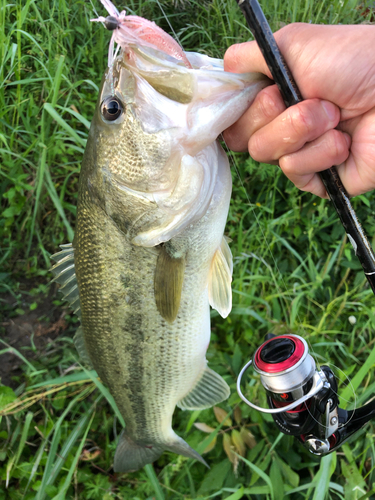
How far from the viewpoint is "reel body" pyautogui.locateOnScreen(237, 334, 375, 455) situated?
1.28 m

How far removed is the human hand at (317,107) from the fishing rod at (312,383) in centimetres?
14

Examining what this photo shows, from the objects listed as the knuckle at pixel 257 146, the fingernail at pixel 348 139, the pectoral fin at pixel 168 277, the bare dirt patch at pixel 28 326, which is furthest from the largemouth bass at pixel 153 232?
the bare dirt patch at pixel 28 326

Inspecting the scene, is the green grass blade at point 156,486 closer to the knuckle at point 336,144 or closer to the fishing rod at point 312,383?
the fishing rod at point 312,383

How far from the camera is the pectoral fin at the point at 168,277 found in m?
1.41

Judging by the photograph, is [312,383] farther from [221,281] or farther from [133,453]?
[133,453]

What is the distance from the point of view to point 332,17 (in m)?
2.53

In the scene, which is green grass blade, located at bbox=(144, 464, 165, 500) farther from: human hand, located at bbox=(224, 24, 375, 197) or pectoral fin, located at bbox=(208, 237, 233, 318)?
human hand, located at bbox=(224, 24, 375, 197)

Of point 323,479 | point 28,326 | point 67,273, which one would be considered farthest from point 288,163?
point 28,326

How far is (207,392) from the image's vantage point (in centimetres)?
185

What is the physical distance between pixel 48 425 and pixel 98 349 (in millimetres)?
1053

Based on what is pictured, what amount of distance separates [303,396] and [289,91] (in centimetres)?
109

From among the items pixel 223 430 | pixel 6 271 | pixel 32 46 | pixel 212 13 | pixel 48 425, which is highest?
pixel 212 13

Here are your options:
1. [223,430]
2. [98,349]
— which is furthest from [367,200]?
[98,349]

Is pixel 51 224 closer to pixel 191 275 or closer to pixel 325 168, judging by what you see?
pixel 191 275
